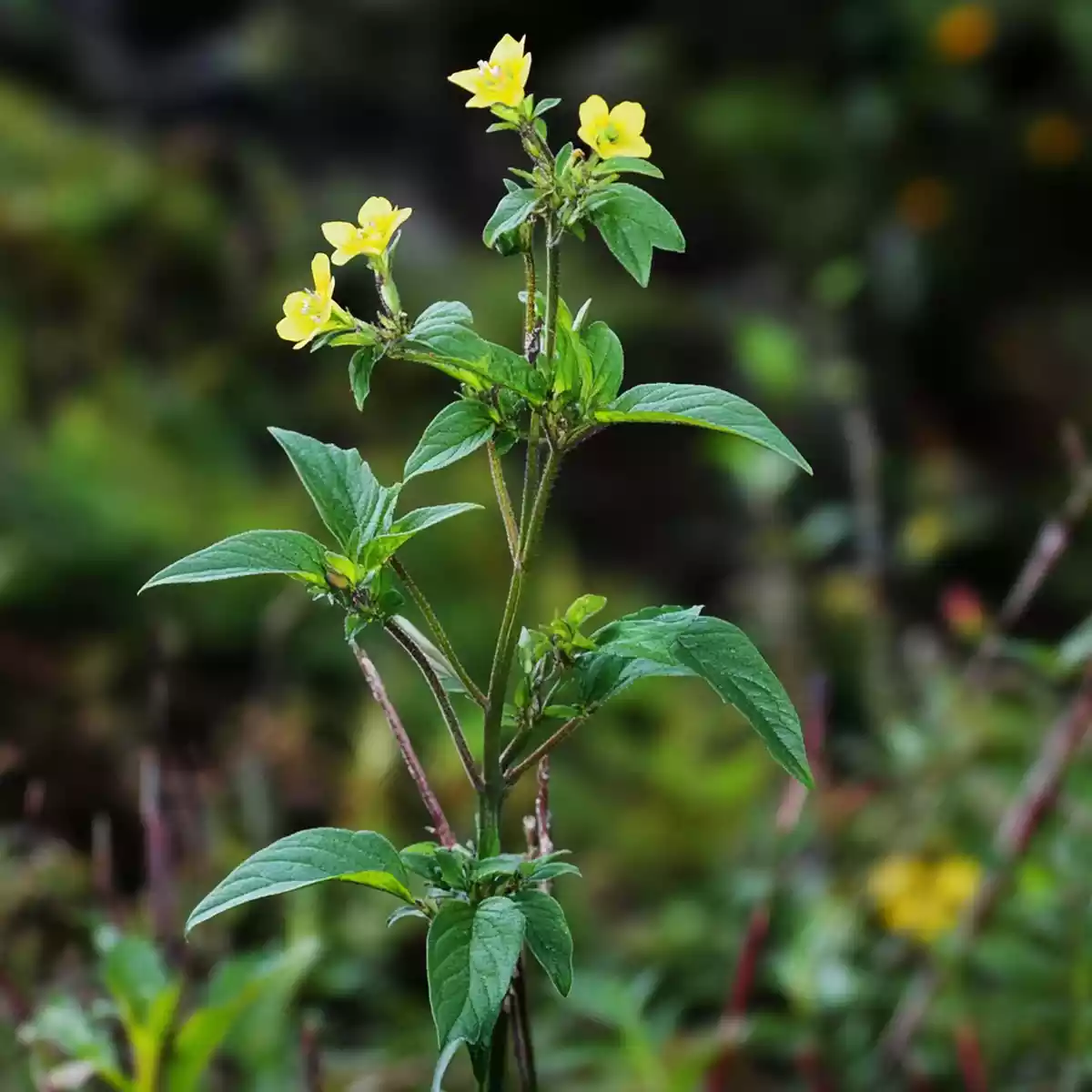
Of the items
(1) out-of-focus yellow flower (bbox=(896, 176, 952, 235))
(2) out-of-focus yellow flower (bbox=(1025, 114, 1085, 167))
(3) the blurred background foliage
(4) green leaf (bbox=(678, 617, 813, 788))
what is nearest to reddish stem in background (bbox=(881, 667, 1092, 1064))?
(3) the blurred background foliage

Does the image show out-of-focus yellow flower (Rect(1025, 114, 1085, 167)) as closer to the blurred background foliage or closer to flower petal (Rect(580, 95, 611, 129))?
the blurred background foliage

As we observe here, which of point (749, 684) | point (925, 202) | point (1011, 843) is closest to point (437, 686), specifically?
point (749, 684)

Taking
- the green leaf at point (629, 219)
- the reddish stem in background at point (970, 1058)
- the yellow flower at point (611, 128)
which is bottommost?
the reddish stem in background at point (970, 1058)

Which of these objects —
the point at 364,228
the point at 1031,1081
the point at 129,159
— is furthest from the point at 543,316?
the point at 129,159

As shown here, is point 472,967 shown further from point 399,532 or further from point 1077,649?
point 1077,649

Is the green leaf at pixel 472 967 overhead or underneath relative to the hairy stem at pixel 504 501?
underneath

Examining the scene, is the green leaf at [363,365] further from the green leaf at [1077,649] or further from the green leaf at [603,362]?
the green leaf at [1077,649]

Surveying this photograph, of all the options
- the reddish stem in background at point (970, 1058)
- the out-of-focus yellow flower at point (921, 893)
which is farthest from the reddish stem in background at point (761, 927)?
the out-of-focus yellow flower at point (921, 893)

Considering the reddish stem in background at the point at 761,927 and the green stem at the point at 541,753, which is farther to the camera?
the reddish stem in background at the point at 761,927

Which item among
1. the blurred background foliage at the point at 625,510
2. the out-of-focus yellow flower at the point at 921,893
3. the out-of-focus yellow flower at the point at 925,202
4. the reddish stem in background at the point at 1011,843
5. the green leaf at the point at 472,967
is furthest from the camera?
the out-of-focus yellow flower at the point at 925,202
